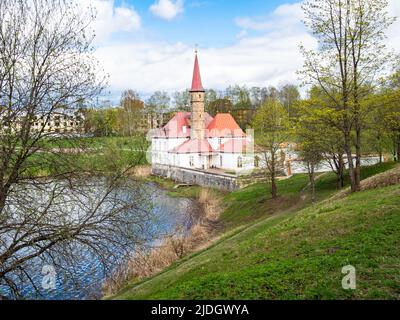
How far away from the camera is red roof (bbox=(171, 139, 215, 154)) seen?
1866 inches

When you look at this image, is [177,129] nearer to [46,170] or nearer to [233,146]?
[233,146]

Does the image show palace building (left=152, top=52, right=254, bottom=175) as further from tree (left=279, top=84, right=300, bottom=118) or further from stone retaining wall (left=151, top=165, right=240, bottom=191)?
tree (left=279, top=84, right=300, bottom=118)

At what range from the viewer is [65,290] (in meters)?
14.5

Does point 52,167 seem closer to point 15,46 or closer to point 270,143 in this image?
point 15,46

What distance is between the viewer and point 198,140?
48.3 metres

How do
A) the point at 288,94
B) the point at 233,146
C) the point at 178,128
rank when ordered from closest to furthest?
the point at 233,146, the point at 178,128, the point at 288,94

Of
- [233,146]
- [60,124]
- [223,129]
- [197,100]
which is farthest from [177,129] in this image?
[60,124]

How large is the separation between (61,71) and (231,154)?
37.1 m

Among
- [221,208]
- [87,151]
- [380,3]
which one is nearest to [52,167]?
[87,151]

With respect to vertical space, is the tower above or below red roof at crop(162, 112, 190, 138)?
above

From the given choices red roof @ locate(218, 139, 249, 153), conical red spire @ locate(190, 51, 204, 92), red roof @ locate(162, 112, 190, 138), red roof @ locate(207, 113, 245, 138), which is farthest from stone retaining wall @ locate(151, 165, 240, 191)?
conical red spire @ locate(190, 51, 204, 92)

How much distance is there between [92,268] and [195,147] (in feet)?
107

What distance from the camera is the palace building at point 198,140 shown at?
152 ft

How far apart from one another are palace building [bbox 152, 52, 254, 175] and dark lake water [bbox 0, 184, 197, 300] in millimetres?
9009
